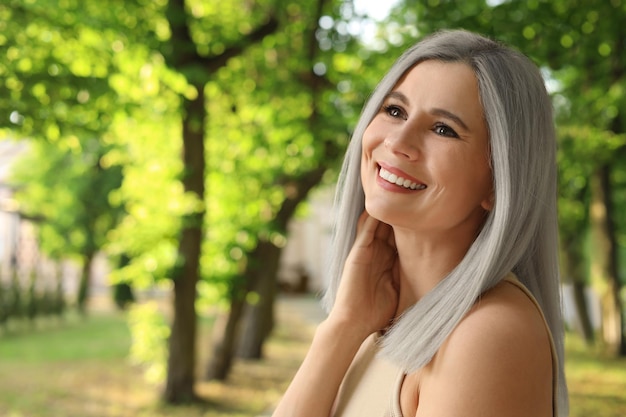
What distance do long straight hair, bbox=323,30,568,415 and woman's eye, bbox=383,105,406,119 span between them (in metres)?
0.04

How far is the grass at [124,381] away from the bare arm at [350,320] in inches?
196

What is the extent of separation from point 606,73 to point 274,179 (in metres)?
3.21

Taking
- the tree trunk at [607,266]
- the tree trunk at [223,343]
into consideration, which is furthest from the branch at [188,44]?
the tree trunk at [607,266]

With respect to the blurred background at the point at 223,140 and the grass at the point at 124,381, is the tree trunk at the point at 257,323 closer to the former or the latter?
the blurred background at the point at 223,140

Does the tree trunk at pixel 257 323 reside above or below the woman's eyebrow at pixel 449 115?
below

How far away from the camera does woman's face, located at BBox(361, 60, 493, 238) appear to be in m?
1.08

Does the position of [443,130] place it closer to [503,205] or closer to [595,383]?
[503,205]

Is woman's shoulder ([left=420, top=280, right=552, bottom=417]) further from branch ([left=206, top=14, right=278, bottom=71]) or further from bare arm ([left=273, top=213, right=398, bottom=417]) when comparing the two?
branch ([left=206, top=14, right=278, bottom=71])

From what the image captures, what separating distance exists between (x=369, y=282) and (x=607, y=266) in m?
9.75

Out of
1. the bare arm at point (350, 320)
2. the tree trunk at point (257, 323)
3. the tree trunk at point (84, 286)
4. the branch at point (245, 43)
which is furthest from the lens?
the tree trunk at point (84, 286)

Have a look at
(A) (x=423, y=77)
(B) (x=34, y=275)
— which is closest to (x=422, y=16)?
(A) (x=423, y=77)

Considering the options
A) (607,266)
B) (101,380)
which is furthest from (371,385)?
(607,266)

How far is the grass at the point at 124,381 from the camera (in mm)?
7551

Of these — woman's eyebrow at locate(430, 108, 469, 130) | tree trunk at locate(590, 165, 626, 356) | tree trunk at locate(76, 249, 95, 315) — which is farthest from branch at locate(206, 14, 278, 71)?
tree trunk at locate(76, 249, 95, 315)
